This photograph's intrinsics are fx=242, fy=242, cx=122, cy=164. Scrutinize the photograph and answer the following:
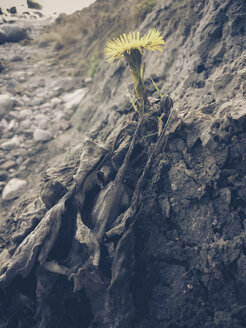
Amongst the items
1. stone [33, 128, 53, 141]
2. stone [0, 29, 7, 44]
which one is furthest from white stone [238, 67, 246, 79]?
stone [0, 29, 7, 44]

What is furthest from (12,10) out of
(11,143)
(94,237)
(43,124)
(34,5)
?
(94,237)

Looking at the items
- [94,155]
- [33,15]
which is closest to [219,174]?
[94,155]

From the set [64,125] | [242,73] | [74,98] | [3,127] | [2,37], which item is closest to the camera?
[242,73]

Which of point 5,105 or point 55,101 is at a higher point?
point 5,105

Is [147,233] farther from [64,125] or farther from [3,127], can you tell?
[3,127]

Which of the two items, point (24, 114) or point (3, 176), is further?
point (24, 114)

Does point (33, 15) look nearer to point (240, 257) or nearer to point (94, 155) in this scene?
point (94, 155)

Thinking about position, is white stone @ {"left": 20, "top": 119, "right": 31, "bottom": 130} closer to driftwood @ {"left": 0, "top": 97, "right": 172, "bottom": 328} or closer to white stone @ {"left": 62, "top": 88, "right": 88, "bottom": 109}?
white stone @ {"left": 62, "top": 88, "right": 88, "bottom": 109}
